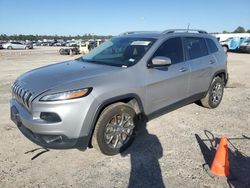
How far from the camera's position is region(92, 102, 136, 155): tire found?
3910mm

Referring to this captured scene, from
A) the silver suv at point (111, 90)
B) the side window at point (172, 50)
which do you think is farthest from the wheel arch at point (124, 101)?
the side window at point (172, 50)

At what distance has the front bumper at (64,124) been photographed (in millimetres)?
3516

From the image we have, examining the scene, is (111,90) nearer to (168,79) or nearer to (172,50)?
(168,79)

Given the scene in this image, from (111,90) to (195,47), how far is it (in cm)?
274

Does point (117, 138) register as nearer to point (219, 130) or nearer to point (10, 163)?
point (10, 163)

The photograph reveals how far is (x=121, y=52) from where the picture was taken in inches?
195

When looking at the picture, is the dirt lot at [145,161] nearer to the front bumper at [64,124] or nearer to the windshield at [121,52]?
the front bumper at [64,124]

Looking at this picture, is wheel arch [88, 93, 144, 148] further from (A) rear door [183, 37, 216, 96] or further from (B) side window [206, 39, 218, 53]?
(B) side window [206, 39, 218, 53]

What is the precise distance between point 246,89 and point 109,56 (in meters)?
6.04

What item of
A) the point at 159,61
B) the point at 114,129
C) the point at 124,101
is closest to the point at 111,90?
the point at 124,101

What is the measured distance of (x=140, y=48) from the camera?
477cm

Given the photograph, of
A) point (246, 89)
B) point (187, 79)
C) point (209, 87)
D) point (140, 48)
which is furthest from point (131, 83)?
point (246, 89)

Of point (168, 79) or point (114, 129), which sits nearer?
point (114, 129)

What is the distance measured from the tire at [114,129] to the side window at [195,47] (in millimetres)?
2052
